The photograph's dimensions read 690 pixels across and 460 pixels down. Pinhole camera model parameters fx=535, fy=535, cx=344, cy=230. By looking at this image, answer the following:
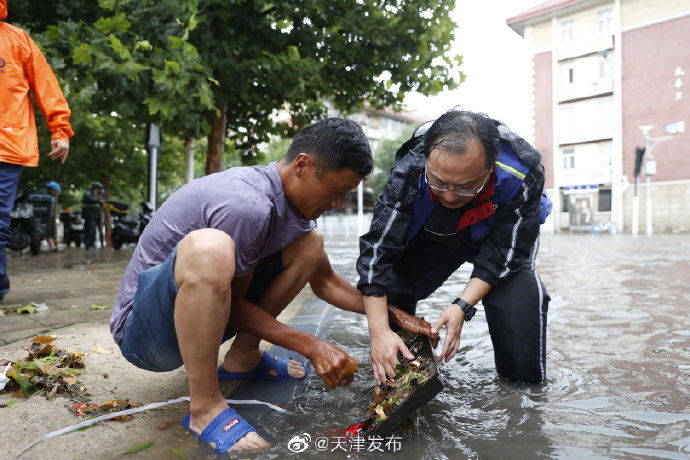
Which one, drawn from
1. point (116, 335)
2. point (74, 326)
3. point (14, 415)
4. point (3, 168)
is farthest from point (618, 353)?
point (3, 168)

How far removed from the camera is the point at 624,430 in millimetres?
1901

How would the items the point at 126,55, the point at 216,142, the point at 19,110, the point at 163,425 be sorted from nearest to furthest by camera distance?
1. the point at 163,425
2. the point at 19,110
3. the point at 126,55
4. the point at 216,142

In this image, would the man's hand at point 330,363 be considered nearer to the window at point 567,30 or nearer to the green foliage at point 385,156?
the window at point 567,30

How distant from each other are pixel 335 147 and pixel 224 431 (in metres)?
1.05

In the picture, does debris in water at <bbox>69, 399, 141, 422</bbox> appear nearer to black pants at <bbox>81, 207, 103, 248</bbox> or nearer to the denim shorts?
the denim shorts

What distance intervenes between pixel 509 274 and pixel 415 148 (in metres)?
0.72

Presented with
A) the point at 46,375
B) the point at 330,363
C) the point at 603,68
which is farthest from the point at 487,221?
the point at 603,68

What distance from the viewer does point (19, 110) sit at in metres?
3.45

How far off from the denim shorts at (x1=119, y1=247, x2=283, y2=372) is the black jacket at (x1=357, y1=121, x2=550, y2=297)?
0.84m

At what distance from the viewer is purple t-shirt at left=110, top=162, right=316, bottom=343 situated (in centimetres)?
180

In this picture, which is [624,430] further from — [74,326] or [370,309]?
[74,326]

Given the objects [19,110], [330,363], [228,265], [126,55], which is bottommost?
[330,363]

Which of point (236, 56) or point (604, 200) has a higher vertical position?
point (236, 56)

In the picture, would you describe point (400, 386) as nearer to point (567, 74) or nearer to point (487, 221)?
point (487, 221)
